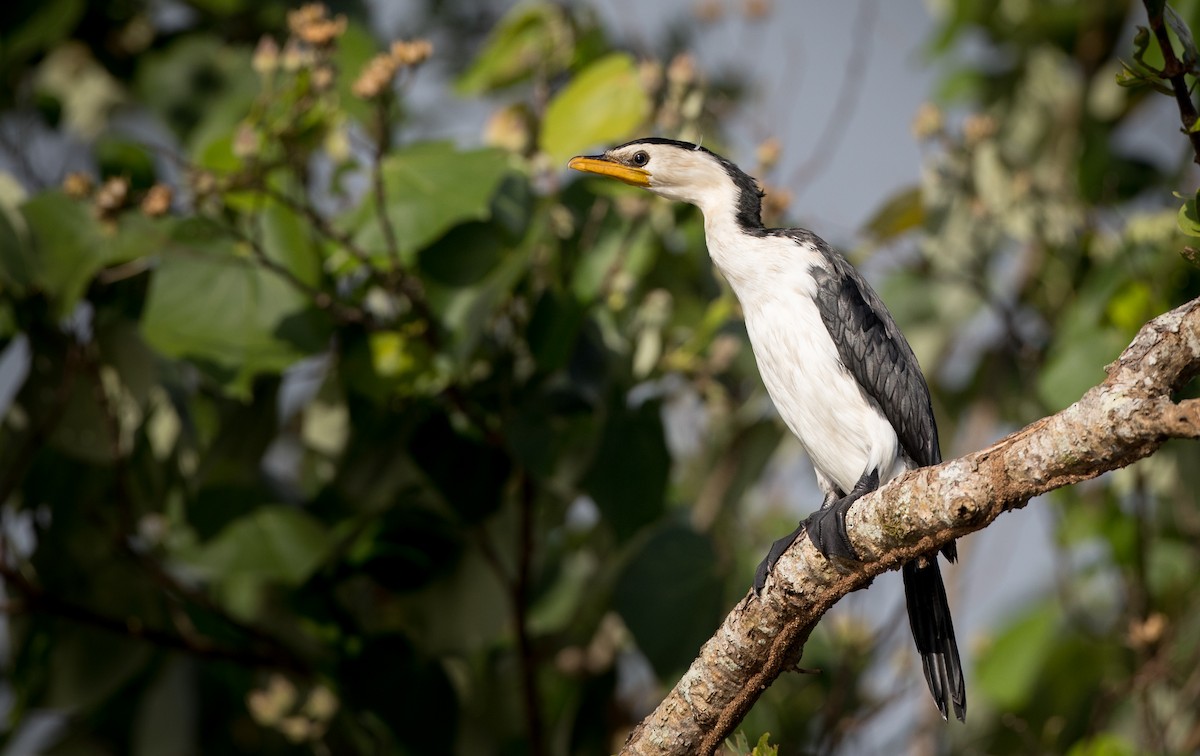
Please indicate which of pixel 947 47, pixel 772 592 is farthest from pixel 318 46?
pixel 947 47

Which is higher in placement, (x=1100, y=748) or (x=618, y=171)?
(x=618, y=171)

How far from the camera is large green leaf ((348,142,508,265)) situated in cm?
363

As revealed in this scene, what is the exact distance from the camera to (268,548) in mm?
3873

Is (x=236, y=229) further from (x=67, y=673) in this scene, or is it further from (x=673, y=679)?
(x=673, y=679)

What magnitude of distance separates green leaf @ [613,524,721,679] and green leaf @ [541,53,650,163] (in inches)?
46.6

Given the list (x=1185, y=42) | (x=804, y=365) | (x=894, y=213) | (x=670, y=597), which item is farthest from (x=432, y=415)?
(x=1185, y=42)

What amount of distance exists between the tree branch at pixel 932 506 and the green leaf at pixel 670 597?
1011 mm

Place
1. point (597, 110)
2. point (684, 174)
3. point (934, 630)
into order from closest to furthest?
1. point (934, 630)
2. point (684, 174)
3. point (597, 110)

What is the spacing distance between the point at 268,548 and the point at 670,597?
116cm

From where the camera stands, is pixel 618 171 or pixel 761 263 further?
pixel 618 171

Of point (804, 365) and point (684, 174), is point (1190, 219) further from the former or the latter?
point (684, 174)

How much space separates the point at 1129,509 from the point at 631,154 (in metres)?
2.59

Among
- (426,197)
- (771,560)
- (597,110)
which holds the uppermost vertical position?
(597,110)

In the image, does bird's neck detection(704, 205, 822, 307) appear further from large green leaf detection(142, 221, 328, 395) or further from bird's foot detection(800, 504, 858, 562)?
large green leaf detection(142, 221, 328, 395)
